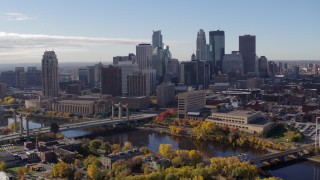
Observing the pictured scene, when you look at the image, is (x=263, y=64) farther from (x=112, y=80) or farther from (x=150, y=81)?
(x=112, y=80)

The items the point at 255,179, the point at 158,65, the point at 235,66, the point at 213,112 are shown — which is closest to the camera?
the point at 255,179

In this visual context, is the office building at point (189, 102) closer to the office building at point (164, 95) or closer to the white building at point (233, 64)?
the office building at point (164, 95)

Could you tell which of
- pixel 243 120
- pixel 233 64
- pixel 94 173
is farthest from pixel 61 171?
pixel 233 64

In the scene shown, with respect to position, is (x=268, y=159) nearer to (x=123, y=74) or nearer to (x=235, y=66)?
(x=123, y=74)

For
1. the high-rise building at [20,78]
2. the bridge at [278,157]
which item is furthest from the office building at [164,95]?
the high-rise building at [20,78]

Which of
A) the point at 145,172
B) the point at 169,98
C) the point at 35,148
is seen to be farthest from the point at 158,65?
the point at 145,172

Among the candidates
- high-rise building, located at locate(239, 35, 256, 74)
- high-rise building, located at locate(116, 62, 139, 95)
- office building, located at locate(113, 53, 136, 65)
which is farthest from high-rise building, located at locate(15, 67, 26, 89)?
high-rise building, located at locate(239, 35, 256, 74)
